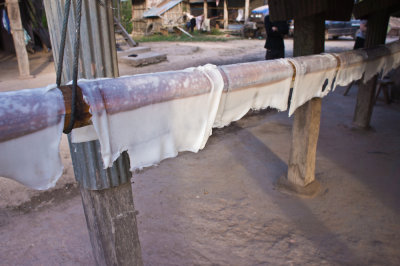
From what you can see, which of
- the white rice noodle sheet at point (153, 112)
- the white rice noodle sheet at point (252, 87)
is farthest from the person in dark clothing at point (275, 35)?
the white rice noodle sheet at point (153, 112)

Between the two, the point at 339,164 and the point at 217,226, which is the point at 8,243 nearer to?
the point at 217,226

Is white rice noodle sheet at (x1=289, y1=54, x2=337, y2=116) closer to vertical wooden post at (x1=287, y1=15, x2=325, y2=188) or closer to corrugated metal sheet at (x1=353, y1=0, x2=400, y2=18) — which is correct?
vertical wooden post at (x1=287, y1=15, x2=325, y2=188)

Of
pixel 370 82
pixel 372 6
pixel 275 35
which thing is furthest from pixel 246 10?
pixel 372 6

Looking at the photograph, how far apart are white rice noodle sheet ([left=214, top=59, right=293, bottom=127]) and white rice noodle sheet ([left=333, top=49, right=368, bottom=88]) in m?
0.94

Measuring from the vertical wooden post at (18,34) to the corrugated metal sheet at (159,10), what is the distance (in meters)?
15.7

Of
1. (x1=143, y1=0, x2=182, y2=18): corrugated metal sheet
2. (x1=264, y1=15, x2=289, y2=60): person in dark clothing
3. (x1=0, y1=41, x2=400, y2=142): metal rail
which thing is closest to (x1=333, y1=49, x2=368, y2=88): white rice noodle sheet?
(x1=0, y1=41, x2=400, y2=142): metal rail

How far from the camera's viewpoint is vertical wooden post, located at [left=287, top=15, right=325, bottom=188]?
3.12 meters

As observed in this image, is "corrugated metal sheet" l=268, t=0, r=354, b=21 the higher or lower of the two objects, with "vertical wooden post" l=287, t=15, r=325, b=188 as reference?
higher

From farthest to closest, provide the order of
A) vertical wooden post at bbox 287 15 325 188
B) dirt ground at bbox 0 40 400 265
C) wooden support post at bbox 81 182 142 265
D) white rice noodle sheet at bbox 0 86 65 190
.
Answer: vertical wooden post at bbox 287 15 325 188, dirt ground at bbox 0 40 400 265, wooden support post at bbox 81 182 142 265, white rice noodle sheet at bbox 0 86 65 190

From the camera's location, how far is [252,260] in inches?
109

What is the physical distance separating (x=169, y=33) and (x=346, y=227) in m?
21.5

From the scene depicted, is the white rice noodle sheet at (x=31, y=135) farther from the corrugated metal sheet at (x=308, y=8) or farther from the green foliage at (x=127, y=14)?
the green foliage at (x=127, y=14)

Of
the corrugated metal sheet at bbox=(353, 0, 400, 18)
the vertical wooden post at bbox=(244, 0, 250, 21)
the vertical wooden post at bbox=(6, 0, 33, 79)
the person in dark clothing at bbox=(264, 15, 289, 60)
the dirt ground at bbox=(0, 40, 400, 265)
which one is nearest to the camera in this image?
the dirt ground at bbox=(0, 40, 400, 265)

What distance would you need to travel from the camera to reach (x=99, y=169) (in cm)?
139
